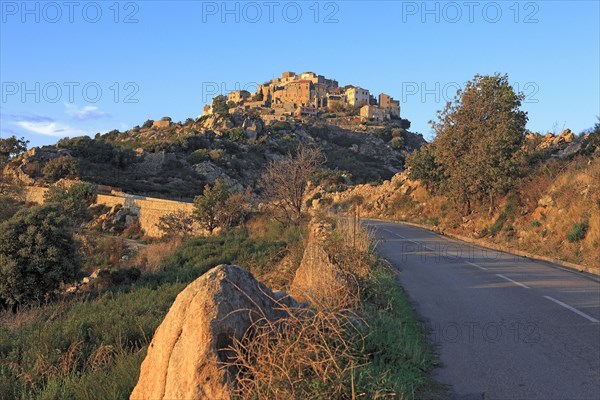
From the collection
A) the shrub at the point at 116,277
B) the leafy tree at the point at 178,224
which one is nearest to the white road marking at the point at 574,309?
the shrub at the point at 116,277

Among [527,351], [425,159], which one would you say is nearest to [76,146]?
[425,159]

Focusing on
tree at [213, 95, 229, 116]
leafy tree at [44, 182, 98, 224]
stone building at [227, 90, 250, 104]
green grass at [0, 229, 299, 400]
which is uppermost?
stone building at [227, 90, 250, 104]

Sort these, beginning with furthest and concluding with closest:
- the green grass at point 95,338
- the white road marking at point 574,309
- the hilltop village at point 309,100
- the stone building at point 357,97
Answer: the stone building at point 357,97, the hilltop village at point 309,100, the white road marking at point 574,309, the green grass at point 95,338

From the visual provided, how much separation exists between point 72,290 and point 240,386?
1790 cm

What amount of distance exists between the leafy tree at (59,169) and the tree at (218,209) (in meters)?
30.9

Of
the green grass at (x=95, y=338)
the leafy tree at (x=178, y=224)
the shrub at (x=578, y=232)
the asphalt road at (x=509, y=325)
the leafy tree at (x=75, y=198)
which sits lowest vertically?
the green grass at (x=95, y=338)

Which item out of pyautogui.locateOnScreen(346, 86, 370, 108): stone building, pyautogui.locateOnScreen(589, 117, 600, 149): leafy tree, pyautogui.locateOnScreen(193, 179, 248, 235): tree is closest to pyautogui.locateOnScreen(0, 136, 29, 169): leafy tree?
pyautogui.locateOnScreen(193, 179, 248, 235): tree

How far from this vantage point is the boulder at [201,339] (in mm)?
3941

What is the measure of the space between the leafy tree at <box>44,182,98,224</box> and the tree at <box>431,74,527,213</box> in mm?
24785

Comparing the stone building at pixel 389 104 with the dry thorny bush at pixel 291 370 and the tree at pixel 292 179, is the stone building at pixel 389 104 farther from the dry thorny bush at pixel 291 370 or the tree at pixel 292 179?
the dry thorny bush at pixel 291 370

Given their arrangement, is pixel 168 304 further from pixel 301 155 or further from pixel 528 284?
pixel 301 155

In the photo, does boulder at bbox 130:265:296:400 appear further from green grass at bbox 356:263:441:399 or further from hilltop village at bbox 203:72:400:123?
hilltop village at bbox 203:72:400:123

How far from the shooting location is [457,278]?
12.6m

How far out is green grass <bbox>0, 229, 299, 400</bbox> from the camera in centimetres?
560
